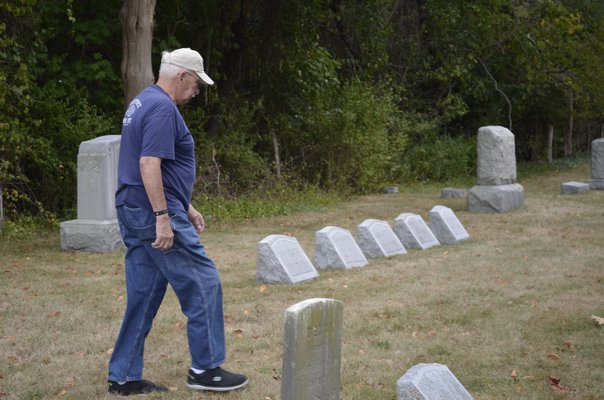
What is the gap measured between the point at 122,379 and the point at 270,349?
61.5 inches

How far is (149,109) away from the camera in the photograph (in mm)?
5355

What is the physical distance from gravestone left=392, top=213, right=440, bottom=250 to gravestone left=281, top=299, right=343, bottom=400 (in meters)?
7.20

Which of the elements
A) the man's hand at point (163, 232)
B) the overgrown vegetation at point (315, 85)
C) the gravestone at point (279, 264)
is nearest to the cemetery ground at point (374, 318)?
the gravestone at point (279, 264)

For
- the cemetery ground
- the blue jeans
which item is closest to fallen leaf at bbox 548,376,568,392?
the cemetery ground

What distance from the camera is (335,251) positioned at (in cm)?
1042

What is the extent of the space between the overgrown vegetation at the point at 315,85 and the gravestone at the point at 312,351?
9501mm

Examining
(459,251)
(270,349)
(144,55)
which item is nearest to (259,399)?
(270,349)

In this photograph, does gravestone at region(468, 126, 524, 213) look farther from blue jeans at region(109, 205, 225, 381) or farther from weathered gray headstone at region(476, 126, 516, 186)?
blue jeans at region(109, 205, 225, 381)

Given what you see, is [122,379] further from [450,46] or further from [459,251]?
[450,46]

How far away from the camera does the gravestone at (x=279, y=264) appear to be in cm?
945

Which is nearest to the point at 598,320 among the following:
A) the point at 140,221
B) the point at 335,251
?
the point at 335,251

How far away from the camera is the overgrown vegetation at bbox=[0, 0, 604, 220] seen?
15648mm

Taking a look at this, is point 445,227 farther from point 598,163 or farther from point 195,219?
point 598,163

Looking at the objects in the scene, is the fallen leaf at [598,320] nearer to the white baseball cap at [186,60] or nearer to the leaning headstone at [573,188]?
the white baseball cap at [186,60]
